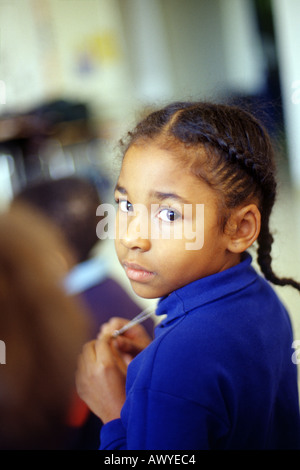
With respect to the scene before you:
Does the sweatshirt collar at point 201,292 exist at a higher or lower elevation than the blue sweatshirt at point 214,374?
higher

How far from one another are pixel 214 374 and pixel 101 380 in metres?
0.13

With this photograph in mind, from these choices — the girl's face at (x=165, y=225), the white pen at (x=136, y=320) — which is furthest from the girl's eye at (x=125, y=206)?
the white pen at (x=136, y=320)

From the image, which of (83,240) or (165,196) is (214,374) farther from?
(83,240)

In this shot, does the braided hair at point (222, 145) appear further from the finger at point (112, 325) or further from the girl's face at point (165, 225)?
the finger at point (112, 325)

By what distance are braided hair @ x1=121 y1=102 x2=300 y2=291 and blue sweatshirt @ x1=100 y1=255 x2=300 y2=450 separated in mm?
70

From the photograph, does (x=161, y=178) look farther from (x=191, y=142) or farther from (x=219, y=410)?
(x=219, y=410)

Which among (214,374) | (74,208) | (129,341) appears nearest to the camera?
(214,374)

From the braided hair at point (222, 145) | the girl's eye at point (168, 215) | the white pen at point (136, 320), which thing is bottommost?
the white pen at point (136, 320)

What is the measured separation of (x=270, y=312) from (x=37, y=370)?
24cm

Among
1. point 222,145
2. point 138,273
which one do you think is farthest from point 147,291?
point 222,145

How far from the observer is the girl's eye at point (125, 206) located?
0.40m

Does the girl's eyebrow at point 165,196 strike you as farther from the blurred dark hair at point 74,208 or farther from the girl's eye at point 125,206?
the blurred dark hair at point 74,208

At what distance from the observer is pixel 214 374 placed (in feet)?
1.18

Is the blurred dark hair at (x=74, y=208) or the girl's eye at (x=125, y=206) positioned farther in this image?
the blurred dark hair at (x=74, y=208)
